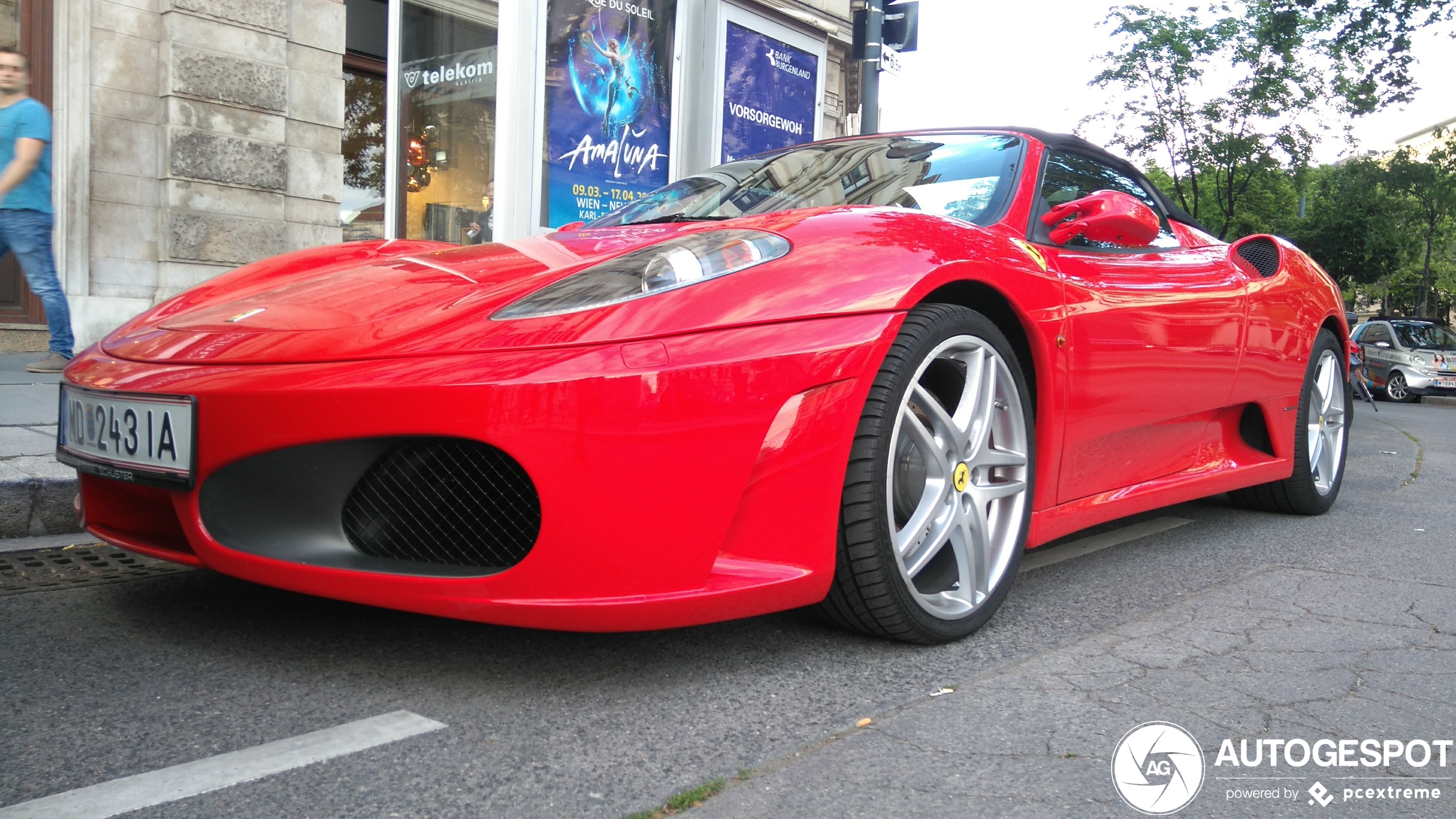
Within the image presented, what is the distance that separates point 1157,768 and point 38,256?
17.1 ft

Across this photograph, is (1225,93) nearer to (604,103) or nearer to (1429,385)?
(1429,385)

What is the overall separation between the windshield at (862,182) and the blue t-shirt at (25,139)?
3.19 metres

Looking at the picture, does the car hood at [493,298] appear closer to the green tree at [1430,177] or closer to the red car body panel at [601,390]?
the red car body panel at [601,390]

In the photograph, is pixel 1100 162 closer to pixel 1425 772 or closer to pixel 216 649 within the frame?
pixel 1425 772

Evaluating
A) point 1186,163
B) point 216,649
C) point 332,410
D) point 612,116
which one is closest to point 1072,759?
point 332,410

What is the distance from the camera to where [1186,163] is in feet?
69.5

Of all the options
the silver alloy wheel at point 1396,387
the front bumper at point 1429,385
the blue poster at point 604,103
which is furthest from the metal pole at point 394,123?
the silver alloy wheel at point 1396,387

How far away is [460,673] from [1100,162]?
262 centimetres

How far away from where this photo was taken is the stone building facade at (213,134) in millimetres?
6539

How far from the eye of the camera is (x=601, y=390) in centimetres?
185

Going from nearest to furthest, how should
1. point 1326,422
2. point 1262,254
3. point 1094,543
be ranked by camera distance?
1. point 1094,543
2. point 1262,254
3. point 1326,422

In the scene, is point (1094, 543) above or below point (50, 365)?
below

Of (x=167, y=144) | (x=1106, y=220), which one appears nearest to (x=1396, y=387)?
(x=167, y=144)

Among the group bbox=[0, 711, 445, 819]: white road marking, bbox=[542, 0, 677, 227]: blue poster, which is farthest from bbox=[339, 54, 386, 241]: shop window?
bbox=[0, 711, 445, 819]: white road marking
